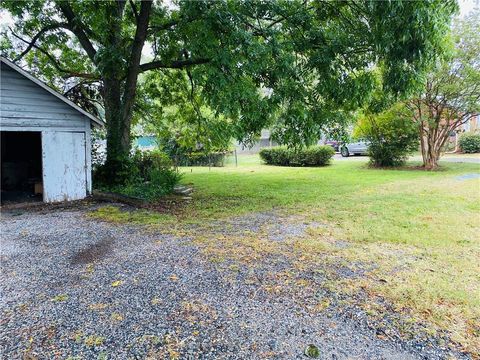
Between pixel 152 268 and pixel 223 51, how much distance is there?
14.6 ft

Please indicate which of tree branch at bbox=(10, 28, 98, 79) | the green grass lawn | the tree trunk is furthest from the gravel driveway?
tree branch at bbox=(10, 28, 98, 79)

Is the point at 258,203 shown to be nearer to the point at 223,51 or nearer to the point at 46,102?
the point at 223,51

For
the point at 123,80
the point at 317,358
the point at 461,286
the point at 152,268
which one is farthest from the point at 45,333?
the point at 123,80

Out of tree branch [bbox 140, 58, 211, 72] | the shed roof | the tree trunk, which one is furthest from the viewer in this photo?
the tree trunk

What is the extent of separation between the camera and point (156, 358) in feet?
7.70

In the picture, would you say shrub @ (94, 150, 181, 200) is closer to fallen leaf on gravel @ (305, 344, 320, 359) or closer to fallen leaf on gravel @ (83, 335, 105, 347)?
fallen leaf on gravel @ (83, 335, 105, 347)

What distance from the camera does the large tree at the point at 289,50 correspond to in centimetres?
534

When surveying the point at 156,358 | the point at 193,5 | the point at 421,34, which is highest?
the point at 193,5

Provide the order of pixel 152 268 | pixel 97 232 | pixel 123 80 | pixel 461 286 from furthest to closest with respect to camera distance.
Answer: pixel 123 80
pixel 97 232
pixel 152 268
pixel 461 286

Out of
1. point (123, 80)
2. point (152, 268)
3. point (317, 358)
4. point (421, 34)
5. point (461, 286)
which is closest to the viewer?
point (317, 358)

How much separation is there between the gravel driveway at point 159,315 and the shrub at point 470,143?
81.3 ft

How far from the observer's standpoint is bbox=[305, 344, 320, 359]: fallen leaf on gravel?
7.78 feet

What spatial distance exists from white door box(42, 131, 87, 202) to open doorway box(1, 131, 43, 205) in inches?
99.5

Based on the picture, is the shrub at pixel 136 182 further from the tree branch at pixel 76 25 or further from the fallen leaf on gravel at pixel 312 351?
the fallen leaf on gravel at pixel 312 351
